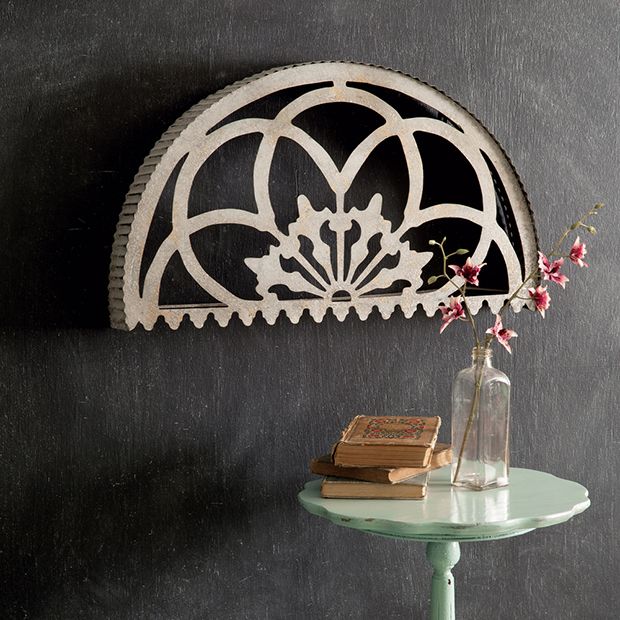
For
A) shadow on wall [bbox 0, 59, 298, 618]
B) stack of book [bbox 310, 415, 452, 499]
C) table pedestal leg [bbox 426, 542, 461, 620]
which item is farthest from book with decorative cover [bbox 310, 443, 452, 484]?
shadow on wall [bbox 0, 59, 298, 618]

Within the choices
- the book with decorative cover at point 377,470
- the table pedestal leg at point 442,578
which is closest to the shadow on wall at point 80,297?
the book with decorative cover at point 377,470

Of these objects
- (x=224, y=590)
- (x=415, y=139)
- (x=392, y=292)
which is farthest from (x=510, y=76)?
(x=224, y=590)

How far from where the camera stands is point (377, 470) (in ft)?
5.70

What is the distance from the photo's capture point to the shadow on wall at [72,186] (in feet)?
5.68

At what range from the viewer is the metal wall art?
5.79ft

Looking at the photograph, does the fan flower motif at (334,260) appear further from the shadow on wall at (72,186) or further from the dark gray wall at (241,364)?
the shadow on wall at (72,186)

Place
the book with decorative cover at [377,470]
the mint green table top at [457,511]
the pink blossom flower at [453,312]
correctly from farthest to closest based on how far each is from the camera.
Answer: the pink blossom flower at [453,312], the book with decorative cover at [377,470], the mint green table top at [457,511]

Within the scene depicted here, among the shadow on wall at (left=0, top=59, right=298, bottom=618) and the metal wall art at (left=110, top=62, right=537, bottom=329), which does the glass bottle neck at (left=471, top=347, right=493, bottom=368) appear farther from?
the shadow on wall at (left=0, top=59, right=298, bottom=618)

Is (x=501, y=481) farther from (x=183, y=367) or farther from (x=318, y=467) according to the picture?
(x=183, y=367)

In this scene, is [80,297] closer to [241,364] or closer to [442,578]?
[241,364]

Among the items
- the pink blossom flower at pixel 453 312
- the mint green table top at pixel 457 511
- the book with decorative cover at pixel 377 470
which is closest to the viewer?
the mint green table top at pixel 457 511

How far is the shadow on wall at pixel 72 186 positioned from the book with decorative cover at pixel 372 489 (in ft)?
1.56

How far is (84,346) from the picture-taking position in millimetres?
1791

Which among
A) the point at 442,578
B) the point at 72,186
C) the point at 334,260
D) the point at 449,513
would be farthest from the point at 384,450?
the point at 72,186
